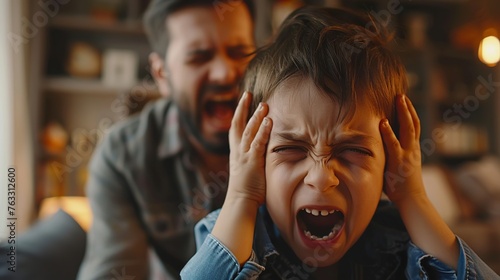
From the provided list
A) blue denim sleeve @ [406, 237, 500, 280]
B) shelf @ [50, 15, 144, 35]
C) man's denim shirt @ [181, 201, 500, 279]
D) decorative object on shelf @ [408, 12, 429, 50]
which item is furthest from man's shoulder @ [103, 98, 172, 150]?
decorative object on shelf @ [408, 12, 429, 50]

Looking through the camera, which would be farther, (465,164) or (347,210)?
(465,164)

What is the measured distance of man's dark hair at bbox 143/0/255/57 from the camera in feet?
1.58

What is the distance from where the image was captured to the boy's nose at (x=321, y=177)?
0.29 m

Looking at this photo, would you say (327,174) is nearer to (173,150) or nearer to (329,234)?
(329,234)

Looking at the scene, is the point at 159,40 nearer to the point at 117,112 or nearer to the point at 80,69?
the point at 117,112

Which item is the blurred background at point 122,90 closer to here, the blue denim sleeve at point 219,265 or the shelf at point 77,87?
the shelf at point 77,87

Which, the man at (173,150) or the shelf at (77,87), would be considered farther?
the shelf at (77,87)

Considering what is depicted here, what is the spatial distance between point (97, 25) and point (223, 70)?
940 millimetres

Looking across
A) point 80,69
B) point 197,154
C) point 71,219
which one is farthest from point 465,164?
point 71,219

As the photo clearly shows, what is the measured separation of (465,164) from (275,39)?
6.30 ft

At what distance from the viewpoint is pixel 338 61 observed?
1.03ft

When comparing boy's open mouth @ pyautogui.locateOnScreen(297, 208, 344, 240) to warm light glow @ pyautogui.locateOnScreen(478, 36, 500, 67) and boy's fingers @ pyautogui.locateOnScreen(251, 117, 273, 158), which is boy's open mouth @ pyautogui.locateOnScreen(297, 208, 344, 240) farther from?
warm light glow @ pyautogui.locateOnScreen(478, 36, 500, 67)

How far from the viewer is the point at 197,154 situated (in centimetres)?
57

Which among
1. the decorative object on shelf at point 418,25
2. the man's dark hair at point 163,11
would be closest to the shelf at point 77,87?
the man's dark hair at point 163,11
